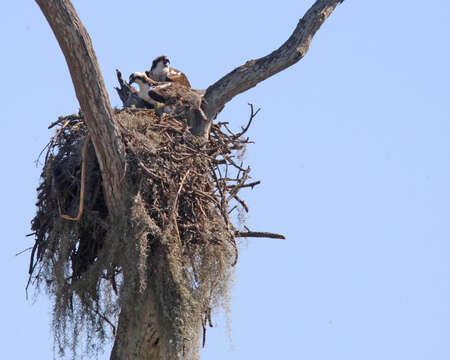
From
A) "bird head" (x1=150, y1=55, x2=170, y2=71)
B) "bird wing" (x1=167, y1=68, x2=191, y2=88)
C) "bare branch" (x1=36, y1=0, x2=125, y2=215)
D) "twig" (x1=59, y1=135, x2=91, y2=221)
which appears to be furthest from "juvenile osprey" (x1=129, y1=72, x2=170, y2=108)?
"bare branch" (x1=36, y1=0, x2=125, y2=215)

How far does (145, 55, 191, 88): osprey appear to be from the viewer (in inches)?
352

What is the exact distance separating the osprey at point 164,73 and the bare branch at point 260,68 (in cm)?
85

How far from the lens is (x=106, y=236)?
6.79m

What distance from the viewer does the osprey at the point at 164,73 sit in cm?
895

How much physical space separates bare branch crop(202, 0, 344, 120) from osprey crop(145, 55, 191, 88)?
2.77 ft

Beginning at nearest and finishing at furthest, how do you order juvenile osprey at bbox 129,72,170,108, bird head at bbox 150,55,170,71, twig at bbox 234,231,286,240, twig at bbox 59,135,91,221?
twig at bbox 59,135,91,221
twig at bbox 234,231,286,240
juvenile osprey at bbox 129,72,170,108
bird head at bbox 150,55,170,71

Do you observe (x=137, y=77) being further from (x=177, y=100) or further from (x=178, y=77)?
(x=177, y=100)

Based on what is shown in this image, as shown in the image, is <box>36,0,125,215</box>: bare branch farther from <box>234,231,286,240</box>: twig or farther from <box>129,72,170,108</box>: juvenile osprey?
<box>129,72,170,108</box>: juvenile osprey

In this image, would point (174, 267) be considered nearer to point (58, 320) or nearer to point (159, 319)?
point (159, 319)

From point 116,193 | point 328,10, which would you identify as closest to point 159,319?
point 116,193

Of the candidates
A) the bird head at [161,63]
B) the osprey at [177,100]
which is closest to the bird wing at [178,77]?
the bird head at [161,63]

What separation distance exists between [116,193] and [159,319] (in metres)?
1.02

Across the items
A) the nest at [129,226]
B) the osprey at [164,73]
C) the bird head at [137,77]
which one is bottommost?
the nest at [129,226]

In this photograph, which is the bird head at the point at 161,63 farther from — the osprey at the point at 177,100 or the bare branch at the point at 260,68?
the bare branch at the point at 260,68
